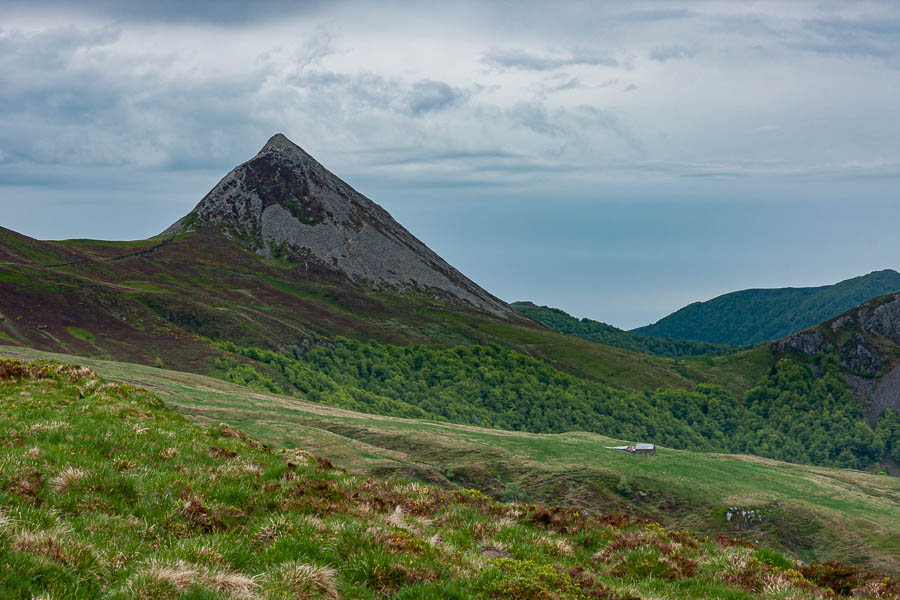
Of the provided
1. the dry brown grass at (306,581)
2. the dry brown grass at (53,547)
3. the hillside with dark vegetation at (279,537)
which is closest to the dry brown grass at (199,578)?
the hillside with dark vegetation at (279,537)

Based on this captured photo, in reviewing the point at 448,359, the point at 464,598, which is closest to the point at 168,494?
the point at 464,598

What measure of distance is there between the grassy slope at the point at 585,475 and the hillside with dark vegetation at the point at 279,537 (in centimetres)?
2343

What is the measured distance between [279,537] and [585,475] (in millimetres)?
44143

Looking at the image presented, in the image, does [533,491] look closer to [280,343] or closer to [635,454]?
[635,454]

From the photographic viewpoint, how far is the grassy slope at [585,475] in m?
44.6

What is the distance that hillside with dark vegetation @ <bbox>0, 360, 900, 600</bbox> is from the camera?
888 centimetres

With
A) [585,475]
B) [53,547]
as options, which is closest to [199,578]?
[53,547]

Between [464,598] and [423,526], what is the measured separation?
15.7 ft

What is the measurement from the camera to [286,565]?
9.76 m

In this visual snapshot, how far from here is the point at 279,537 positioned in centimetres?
1135

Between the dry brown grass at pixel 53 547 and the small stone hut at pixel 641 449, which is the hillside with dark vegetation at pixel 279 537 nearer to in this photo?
the dry brown grass at pixel 53 547

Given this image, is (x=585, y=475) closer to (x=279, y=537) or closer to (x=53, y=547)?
(x=279, y=537)

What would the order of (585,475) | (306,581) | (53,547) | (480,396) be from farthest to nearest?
1. (480,396)
2. (585,475)
3. (306,581)
4. (53,547)

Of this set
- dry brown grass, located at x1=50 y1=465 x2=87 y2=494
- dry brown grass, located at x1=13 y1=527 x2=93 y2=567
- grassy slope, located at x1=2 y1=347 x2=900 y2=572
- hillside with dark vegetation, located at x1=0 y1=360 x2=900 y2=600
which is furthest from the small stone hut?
dry brown grass, located at x1=13 y1=527 x2=93 y2=567
